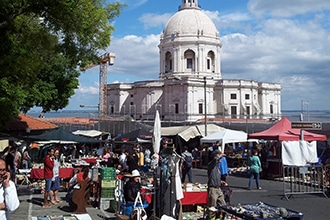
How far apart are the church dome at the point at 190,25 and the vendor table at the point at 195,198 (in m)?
56.6

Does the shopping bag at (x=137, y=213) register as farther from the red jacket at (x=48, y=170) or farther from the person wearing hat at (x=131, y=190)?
the red jacket at (x=48, y=170)

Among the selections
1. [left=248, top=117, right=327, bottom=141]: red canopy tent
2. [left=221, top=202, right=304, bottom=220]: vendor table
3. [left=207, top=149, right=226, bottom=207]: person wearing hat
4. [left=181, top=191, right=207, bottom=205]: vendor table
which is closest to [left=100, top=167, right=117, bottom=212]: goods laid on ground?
[left=181, top=191, right=207, bottom=205]: vendor table

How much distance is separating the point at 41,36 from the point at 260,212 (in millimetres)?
6217

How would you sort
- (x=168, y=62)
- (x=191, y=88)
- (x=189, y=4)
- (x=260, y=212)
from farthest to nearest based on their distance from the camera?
(x=189, y=4) → (x=168, y=62) → (x=191, y=88) → (x=260, y=212)

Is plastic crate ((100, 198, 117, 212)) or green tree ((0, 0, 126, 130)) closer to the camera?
green tree ((0, 0, 126, 130))

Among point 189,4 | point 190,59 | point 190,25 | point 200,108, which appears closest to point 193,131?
point 200,108

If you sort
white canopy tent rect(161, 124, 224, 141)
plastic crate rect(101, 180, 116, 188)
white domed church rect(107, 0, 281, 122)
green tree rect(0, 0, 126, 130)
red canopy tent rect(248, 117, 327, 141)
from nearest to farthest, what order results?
green tree rect(0, 0, 126, 130)
plastic crate rect(101, 180, 116, 188)
red canopy tent rect(248, 117, 327, 141)
white canopy tent rect(161, 124, 224, 141)
white domed church rect(107, 0, 281, 122)

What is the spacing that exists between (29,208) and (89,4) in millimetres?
5808

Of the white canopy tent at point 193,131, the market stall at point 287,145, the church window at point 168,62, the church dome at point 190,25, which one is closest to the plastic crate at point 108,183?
the market stall at point 287,145

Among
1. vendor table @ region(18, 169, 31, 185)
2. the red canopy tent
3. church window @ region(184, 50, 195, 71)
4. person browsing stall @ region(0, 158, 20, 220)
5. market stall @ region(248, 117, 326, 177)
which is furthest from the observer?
church window @ region(184, 50, 195, 71)

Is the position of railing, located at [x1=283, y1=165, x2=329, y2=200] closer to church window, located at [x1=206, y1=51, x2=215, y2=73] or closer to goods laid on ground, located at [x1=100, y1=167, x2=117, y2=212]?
goods laid on ground, located at [x1=100, y1=167, x2=117, y2=212]

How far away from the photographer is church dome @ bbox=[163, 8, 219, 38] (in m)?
65.9

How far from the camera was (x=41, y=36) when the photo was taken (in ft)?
31.1

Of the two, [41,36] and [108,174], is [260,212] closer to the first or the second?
[108,174]
